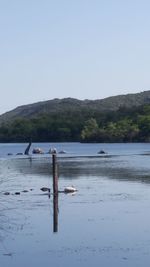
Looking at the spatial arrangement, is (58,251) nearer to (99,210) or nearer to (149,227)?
(149,227)

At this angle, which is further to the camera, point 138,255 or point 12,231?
point 12,231

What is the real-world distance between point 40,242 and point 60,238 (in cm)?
108

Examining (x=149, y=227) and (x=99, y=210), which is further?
(x=99, y=210)

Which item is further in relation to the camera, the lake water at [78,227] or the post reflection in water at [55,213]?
the post reflection in water at [55,213]

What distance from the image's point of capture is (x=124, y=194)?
131 ft

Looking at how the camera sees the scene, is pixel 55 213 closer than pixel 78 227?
No

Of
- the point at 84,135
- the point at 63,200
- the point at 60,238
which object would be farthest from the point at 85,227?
the point at 84,135

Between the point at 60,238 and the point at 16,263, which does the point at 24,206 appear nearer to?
the point at 60,238

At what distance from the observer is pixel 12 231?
25938mm

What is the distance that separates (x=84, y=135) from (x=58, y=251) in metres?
175

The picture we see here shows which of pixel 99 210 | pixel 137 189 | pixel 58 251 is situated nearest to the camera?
pixel 58 251

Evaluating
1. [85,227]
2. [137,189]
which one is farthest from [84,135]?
[85,227]

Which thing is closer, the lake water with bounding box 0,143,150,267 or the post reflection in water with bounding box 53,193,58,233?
the lake water with bounding box 0,143,150,267

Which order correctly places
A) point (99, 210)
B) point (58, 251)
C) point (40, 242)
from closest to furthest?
point (58, 251) < point (40, 242) < point (99, 210)
